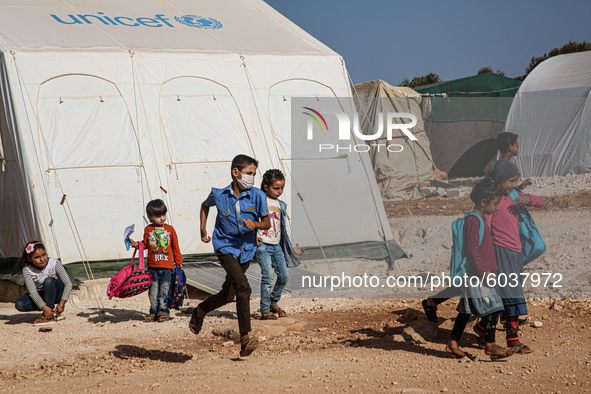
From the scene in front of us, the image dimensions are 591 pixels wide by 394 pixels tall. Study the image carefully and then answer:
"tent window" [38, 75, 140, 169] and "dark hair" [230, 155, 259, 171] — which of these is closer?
"dark hair" [230, 155, 259, 171]

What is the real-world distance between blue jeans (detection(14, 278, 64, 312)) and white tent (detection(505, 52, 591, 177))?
1404 centimetres

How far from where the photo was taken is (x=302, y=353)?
4547 mm

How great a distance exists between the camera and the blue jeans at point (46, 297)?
6113 mm

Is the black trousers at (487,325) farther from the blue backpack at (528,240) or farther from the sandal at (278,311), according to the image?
the sandal at (278,311)

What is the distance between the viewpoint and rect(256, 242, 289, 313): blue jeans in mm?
5723

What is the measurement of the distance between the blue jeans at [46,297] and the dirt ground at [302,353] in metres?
0.20

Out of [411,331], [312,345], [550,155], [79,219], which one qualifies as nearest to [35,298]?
[79,219]

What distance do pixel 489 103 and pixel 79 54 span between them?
52.0 ft

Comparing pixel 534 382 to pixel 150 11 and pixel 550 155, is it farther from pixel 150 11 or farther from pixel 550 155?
pixel 550 155

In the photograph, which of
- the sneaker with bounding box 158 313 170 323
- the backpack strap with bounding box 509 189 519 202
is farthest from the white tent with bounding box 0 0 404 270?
the backpack strap with bounding box 509 189 519 202

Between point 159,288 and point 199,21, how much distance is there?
16.2 feet

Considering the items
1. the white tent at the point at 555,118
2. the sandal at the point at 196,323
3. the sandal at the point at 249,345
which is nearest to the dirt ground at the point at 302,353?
the sandal at the point at 249,345

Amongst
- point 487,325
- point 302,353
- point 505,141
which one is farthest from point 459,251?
point 302,353

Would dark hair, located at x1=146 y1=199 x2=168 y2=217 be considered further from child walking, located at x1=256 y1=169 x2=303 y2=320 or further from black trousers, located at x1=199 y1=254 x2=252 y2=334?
black trousers, located at x1=199 y1=254 x2=252 y2=334
